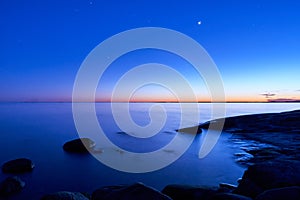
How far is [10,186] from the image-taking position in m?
11.2

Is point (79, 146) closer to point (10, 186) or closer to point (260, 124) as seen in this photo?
point (10, 186)

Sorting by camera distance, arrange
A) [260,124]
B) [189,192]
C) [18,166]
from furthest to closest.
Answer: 1. [260,124]
2. [18,166]
3. [189,192]

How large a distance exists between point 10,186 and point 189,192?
369 inches

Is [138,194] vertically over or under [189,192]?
over

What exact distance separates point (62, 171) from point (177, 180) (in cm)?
851

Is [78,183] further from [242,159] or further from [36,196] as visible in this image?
[242,159]

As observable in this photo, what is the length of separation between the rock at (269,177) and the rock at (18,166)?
13.8 meters

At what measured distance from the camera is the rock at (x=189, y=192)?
29.3ft

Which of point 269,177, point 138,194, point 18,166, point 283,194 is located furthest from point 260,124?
point 18,166

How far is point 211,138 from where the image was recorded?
96.9 ft

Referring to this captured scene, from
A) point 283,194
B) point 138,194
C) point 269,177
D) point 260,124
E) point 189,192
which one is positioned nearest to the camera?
point 283,194

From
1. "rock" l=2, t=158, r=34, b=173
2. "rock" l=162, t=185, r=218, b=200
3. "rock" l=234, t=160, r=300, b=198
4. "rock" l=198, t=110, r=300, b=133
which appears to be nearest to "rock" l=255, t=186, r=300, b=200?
"rock" l=234, t=160, r=300, b=198

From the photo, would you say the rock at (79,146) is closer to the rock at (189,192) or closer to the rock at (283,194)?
the rock at (189,192)

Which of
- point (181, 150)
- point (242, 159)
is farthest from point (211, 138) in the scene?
point (242, 159)
